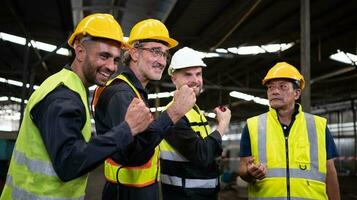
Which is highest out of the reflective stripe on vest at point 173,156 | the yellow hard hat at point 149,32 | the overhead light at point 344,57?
the overhead light at point 344,57

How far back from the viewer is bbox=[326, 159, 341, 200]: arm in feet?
9.32

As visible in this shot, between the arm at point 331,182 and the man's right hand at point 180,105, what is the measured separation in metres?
1.44

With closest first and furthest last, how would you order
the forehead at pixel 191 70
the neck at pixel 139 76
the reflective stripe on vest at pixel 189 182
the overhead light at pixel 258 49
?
the neck at pixel 139 76 < the reflective stripe on vest at pixel 189 182 < the forehead at pixel 191 70 < the overhead light at pixel 258 49

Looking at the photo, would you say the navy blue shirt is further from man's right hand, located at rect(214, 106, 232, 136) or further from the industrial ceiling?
the industrial ceiling

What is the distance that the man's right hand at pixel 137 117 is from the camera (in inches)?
67.7

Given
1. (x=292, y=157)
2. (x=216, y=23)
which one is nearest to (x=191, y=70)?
(x=292, y=157)

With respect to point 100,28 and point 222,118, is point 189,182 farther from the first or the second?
point 100,28

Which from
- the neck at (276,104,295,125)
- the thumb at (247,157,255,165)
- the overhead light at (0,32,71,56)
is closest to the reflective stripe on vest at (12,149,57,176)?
the thumb at (247,157,255,165)

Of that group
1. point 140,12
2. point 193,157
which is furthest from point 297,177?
point 140,12

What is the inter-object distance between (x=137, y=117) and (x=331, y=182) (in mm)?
1856

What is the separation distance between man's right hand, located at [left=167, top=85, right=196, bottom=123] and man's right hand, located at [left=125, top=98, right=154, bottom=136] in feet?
0.82

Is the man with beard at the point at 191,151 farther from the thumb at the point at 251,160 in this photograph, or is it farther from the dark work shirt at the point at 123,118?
the dark work shirt at the point at 123,118

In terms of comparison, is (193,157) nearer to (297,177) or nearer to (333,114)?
(297,177)

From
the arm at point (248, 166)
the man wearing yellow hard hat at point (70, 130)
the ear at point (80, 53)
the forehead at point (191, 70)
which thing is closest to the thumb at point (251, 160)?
the arm at point (248, 166)
